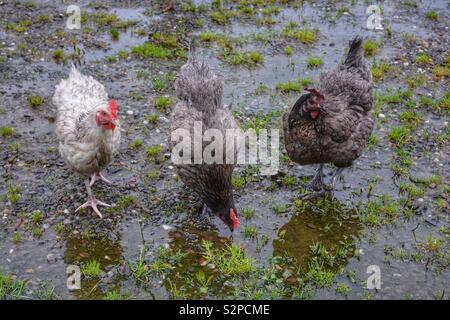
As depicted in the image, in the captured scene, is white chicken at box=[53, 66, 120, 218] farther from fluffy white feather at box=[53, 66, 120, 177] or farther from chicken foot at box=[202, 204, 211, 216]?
chicken foot at box=[202, 204, 211, 216]

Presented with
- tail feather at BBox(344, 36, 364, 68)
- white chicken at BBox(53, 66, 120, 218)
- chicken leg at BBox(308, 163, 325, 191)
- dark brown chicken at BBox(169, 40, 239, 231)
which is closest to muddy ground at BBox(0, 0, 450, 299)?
chicken leg at BBox(308, 163, 325, 191)

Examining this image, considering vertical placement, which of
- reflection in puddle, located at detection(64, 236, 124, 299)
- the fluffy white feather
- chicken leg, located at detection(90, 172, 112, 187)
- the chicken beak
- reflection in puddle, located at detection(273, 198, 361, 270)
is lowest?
reflection in puddle, located at detection(64, 236, 124, 299)

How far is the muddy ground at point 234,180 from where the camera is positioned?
239 inches

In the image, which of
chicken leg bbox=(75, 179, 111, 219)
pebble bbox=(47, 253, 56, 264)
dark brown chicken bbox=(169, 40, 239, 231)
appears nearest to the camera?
dark brown chicken bbox=(169, 40, 239, 231)

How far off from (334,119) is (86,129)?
348 cm

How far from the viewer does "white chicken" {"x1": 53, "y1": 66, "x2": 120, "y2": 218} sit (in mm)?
6078

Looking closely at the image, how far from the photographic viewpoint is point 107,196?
724 centimetres

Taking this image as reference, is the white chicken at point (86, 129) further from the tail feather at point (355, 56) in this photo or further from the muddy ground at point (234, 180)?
the tail feather at point (355, 56)

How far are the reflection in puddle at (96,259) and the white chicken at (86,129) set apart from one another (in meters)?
0.53

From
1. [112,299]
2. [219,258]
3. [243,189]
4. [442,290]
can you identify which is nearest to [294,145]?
[243,189]

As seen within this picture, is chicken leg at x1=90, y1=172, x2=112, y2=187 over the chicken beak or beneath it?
beneath

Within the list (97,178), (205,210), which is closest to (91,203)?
(97,178)

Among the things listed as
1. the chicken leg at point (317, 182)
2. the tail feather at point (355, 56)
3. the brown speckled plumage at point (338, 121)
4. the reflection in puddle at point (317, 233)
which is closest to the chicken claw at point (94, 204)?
the reflection in puddle at point (317, 233)

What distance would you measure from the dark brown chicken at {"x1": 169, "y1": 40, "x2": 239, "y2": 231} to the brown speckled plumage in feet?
3.23
